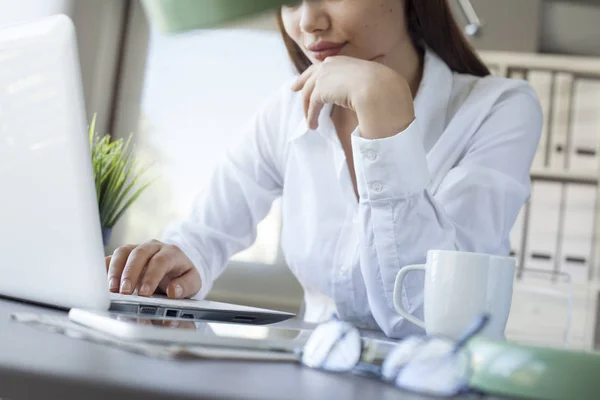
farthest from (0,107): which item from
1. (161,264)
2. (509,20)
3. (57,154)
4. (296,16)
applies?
(509,20)

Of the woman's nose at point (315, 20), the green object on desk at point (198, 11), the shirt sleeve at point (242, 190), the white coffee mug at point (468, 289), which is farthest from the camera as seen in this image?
the shirt sleeve at point (242, 190)

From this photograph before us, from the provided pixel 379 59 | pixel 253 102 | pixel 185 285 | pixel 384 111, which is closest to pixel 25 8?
pixel 253 102

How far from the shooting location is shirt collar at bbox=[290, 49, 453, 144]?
125cm

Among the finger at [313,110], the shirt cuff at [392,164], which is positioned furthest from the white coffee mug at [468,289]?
the finger at [313,110]

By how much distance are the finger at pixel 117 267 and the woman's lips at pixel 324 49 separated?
453 millimetres

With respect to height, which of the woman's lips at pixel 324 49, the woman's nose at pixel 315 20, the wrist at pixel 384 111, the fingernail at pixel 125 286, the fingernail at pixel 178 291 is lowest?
the fingernail at pixel 178 291

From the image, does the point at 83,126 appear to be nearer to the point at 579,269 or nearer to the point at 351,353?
the point at 351,353

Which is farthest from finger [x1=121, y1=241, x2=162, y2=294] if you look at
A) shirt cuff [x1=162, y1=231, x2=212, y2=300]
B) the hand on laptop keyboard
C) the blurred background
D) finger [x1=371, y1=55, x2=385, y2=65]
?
the blurred background

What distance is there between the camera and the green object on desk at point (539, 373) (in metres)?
0.36

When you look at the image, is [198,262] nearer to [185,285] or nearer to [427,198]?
[185,285]

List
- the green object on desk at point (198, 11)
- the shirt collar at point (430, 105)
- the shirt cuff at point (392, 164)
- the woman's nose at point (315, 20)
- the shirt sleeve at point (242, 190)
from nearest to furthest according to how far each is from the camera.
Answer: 1. the green object on desk at point (198, 11)
2. the shirt cuff at point (392, 164)
3. the woman's nose at point (315, 20)
4. the shirt collar at point (430, 105)
5. the shirt sleeve at point (242, 190)

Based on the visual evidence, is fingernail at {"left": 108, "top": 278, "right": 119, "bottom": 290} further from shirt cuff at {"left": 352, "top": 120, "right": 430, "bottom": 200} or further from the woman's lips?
the woman's lips

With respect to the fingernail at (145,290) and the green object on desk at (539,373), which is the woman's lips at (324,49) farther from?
the green object on desk at (539,373)

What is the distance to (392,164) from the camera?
82 cm
